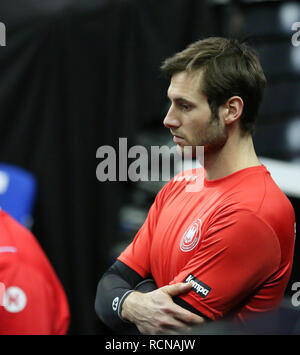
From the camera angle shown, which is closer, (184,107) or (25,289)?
(184,107)

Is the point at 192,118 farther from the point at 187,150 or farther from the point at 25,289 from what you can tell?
the point at 25,289

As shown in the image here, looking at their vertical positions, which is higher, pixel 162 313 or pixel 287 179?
pixel 287 179

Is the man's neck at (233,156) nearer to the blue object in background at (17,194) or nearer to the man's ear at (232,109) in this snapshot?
the man's ear at (232,109)

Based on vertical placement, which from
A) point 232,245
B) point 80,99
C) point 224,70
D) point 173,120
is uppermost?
point 80,99

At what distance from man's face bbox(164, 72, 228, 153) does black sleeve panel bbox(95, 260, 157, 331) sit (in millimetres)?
400

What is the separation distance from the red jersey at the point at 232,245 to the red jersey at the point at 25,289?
494 mm

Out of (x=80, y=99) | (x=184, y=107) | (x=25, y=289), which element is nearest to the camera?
(x=184, y=107)

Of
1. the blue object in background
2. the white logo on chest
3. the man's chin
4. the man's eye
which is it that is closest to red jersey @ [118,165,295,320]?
the white logo on chest

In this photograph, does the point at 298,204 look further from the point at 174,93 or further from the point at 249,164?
the point at 174,93

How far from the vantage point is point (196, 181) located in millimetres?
1800

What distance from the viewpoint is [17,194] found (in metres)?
3.46

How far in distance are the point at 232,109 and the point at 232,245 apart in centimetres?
35

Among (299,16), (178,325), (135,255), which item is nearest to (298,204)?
(135,255)

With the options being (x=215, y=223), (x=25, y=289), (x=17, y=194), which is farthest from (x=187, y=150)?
(x=17, y=194)
